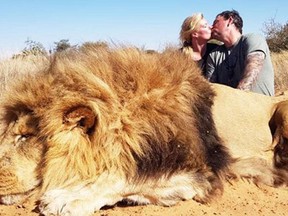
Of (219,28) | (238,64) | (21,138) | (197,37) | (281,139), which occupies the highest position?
(219,28)

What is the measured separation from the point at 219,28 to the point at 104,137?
3032mm

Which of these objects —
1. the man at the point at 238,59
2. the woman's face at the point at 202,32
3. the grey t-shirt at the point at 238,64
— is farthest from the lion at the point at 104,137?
the woman's face at the point at 202,32

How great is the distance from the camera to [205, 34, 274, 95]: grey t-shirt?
5.41 m

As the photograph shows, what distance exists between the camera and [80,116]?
323cm

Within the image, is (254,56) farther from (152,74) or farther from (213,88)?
(152,74)

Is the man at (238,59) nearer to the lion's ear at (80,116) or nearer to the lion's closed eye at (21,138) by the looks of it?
the lion's ear at (80,116)

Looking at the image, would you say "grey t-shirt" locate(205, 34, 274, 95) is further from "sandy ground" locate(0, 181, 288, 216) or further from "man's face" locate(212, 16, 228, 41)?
"sandy ground" locate(0, 181, 288, 216)

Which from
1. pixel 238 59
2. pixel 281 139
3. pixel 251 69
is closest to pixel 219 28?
pixel 238 59

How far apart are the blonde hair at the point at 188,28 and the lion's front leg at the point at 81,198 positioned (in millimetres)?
2946

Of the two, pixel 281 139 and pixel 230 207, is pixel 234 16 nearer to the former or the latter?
pixel 281 139

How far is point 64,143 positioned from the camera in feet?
10.7

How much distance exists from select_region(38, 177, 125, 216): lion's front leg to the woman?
9.77 ft

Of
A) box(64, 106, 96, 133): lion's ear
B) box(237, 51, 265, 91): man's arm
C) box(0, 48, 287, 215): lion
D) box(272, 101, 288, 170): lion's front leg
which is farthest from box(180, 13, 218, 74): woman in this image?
box(64, 106, 96, 133): lion's ear

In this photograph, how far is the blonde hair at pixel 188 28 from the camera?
5875 mm
